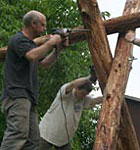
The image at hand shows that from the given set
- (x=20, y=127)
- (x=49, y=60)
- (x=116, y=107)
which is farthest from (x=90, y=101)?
(x=20, y=127)

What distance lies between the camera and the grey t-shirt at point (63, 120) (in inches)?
217

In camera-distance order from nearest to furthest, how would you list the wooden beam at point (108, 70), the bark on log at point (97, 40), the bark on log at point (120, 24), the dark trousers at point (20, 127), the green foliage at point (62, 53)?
the dark trousers at point (20, 127) < the wooden beam at point (108, 70) < the bark on log at point (97, 40) < the bark on log at point (120, 24) < the green foliage at point (62, 53)

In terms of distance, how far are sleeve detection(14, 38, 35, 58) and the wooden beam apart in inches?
36.1

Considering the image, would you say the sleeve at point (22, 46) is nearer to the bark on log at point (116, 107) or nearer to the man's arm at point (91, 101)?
the bark on log at point (116, 107)

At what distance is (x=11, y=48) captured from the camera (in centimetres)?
451

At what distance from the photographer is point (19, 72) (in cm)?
446

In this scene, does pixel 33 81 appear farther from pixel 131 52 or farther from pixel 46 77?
pixel 46 77

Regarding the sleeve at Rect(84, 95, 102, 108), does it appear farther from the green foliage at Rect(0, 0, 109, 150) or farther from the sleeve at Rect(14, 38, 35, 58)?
the sleeve at Rect(14, 38, 35, 58)

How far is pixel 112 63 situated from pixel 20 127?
140 cm

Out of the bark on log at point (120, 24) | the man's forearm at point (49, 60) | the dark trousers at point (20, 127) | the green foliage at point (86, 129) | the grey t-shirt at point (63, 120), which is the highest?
the bark on log at point (120, 24)

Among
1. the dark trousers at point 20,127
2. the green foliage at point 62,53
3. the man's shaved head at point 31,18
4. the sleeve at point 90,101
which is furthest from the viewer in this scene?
the green foliage at point 62,53

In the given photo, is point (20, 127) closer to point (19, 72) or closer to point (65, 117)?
point (19, 72)

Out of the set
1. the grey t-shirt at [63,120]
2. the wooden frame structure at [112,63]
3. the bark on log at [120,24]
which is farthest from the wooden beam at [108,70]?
the grey t-shirt at [63,120]

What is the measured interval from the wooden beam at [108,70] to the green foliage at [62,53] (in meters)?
1.66
